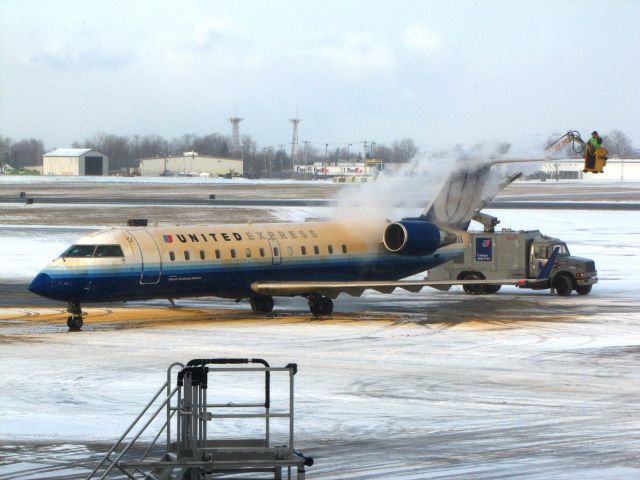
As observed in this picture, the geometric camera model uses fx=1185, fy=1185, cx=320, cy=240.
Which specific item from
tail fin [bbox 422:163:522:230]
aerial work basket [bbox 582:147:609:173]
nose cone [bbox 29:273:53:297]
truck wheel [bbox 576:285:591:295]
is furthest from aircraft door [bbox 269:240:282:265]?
truck wheel [bbox 576:285:591:295]

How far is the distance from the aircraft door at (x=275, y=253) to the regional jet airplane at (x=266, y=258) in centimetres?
3

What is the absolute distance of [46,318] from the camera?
115 feet

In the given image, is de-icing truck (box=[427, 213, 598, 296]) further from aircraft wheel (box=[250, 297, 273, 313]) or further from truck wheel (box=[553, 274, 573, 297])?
aircraft wheel (box=[250, 297, 273, 313])

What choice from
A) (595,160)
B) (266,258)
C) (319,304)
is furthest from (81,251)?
(595,160)

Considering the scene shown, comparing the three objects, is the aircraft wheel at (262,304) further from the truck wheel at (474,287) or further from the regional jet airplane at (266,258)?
the truck wheel at (474,287)

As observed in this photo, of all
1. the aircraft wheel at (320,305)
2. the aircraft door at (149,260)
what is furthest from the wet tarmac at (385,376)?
the aircraft door at (149,260)

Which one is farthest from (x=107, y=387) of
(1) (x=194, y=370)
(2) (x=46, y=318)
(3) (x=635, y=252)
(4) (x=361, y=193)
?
(3) (x=635, y=252)

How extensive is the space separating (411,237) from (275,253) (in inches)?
182

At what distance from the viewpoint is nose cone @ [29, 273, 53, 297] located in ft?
105

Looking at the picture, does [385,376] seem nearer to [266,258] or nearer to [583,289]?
[266,258]

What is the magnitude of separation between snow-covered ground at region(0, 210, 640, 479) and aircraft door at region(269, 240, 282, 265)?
1750 mm

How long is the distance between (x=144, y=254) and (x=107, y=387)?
9.99m

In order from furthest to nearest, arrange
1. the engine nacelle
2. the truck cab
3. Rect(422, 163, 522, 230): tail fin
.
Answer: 1. the truck cab
2. Rect(422, 163, 522, 230): tail fin
3. the engine nacelle

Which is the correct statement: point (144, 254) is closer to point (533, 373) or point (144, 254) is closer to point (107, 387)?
point (107, 387)
